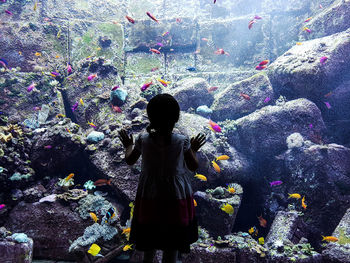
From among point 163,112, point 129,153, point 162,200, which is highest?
point 163,112

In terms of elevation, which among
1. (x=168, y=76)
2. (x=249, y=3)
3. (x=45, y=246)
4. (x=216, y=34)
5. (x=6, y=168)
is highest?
(x=249, y=3)

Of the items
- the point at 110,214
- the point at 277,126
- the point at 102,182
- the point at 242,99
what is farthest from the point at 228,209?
the point at 242,99

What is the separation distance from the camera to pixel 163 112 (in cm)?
152

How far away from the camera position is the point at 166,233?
1.58 m

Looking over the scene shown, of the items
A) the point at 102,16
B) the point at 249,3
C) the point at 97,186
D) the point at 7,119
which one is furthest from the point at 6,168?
the point at 249,3

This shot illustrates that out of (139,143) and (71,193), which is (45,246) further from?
(139,143)

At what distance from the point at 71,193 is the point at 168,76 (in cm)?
737

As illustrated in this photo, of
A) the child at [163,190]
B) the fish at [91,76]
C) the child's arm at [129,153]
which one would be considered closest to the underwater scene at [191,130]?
the fish at [91,76]

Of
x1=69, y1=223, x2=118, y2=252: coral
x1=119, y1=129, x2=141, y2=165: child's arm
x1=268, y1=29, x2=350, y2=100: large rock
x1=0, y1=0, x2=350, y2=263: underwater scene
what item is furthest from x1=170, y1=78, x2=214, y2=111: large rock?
x1=119, y1=129, x2=141, y2=165: child's arm

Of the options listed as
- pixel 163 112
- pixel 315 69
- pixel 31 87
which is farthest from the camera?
pixel 31 87

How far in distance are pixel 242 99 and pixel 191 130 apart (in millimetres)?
2886

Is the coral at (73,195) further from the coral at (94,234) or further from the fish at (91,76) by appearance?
the fish at (91,76)

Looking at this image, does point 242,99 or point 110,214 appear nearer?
point 110,214

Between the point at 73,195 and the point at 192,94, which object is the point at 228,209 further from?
the point at 192,94
